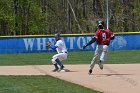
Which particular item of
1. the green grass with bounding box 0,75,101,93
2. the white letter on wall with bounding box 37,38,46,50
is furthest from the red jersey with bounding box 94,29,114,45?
the white letter on wall with bounding box 37,38,46,50

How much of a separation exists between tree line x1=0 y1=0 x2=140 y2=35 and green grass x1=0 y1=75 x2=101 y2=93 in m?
38.8

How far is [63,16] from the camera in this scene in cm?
6306

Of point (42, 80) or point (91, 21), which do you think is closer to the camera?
point (42, 80)

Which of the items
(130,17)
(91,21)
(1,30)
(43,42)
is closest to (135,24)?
(130,17)

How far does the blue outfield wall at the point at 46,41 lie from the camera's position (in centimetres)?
3559

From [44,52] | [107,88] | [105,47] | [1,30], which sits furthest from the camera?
[1,30]

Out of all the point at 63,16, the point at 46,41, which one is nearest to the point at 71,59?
the point at 46,41

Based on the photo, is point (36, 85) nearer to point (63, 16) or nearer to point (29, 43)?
point (29, 43)

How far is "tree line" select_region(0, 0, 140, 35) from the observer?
57094 millimetres

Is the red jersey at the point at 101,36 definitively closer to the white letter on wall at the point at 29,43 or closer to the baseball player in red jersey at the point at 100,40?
the baseball player in red jersey at the point at 100,40

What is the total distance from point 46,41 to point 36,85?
73.2 ft

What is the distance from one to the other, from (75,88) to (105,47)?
16.2ft

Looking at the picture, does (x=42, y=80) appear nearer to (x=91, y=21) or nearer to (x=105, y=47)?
(x=105, y=47)

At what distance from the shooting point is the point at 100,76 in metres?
16.8
